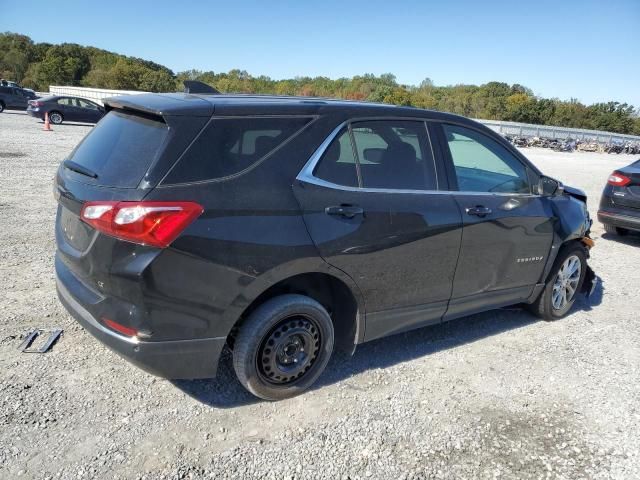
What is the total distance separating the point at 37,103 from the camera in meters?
23.5

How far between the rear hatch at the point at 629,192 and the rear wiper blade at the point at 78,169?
808 centimetres

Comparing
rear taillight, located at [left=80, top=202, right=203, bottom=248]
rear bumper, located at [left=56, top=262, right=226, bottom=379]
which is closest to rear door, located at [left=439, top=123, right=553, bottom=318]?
rear bumper, located at [left=56, top=262, right=226, bottom=379]

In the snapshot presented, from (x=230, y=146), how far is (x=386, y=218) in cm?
113

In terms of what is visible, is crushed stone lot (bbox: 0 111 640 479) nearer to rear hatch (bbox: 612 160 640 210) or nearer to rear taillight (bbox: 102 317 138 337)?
rear taillight (bbox: 102 317 138 337)

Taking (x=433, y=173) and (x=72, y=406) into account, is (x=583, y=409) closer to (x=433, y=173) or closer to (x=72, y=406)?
(x=433, y=173)

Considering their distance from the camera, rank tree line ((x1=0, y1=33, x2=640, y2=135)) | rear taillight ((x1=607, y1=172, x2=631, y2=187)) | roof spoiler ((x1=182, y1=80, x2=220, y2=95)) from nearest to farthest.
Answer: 1. roof spoiler ((x1=182, y1=80, x2=220, y2=95))
2. rear taillight ((x1=607, y1=172, x2=631, y2=187))
3. tree line ((x1=0, y1=33, x2=640, y2=135))

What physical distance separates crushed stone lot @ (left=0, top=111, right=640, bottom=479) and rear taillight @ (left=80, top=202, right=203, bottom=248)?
116cm

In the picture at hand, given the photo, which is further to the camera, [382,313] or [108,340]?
[382,313]

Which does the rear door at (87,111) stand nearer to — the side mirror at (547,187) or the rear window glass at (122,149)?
the rear window glass at (122,149)

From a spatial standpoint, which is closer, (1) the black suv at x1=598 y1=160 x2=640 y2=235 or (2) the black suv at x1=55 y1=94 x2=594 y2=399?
(2) the black suv at x1=55 y1=94 x2=594 y2=399

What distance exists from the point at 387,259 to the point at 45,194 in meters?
7.16

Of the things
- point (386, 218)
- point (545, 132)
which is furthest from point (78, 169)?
point (545, 132)

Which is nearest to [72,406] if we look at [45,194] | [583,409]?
[583,409]

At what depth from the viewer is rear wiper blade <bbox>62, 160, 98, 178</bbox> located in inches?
112
